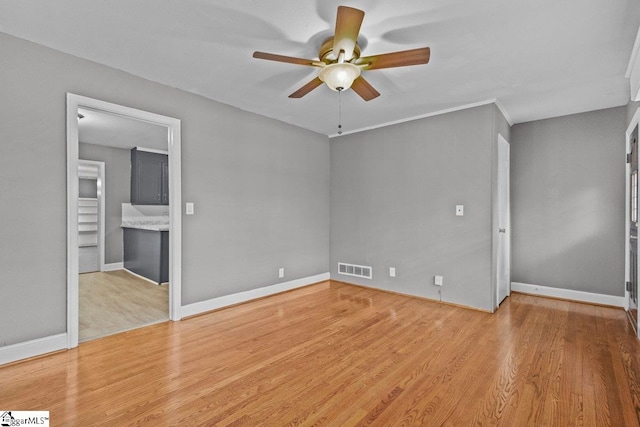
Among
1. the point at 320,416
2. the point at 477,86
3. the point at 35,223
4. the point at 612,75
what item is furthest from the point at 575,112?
the point at 35,223

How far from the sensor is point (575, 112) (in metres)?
3.93

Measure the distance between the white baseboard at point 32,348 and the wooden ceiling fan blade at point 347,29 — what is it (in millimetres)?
3070

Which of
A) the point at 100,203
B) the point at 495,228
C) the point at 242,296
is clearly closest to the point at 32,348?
the point at 242,296

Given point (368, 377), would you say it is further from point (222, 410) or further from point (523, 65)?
point (523, 65)

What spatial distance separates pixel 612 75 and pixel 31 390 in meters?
5.24

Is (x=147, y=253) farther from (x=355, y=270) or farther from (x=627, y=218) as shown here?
(x=627, y=218)

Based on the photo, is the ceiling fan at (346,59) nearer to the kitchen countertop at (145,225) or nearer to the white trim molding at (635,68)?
the white trim molding at (635,68)

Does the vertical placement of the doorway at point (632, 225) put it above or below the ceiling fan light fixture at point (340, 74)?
below

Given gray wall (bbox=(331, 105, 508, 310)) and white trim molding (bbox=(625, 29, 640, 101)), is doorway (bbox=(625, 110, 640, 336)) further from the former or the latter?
gray wall (bbox=(331, 105, 508, 310))

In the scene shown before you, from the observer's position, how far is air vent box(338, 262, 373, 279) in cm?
465

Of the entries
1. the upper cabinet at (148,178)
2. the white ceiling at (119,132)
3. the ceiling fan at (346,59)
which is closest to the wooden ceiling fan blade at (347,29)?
the ceiling fan at (346,59)

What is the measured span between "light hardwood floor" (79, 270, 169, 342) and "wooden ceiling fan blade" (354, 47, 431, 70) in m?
3.14

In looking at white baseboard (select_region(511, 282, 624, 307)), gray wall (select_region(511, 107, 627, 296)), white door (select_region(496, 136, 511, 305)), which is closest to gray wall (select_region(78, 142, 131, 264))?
white door (select_region(496, 136, 511, 305))

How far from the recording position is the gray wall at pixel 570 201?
3.74 meters
